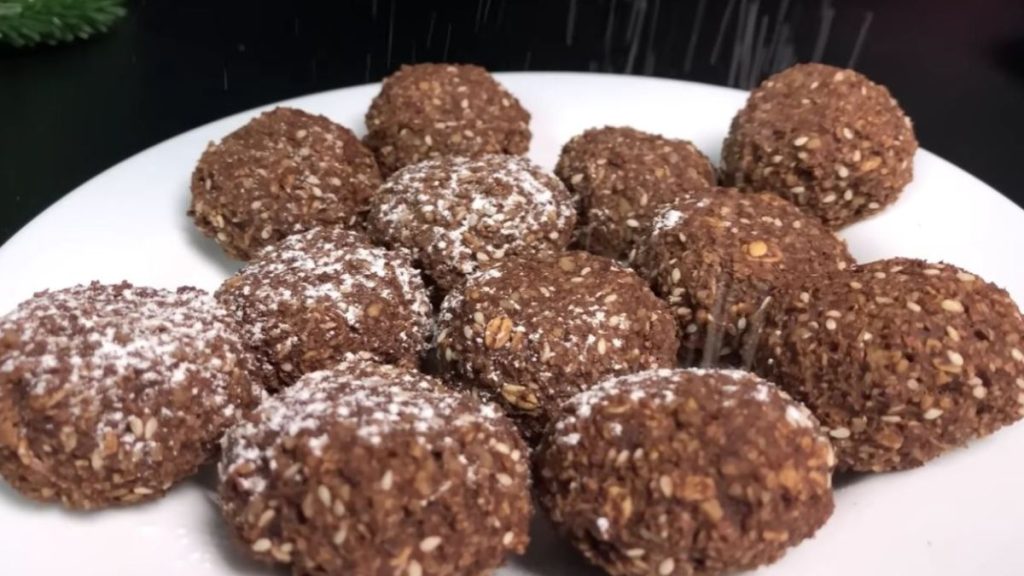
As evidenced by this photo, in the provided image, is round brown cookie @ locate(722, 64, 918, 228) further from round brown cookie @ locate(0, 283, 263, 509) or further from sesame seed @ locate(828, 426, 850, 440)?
round brown cookie @ locate(0, 283, 263, 509)

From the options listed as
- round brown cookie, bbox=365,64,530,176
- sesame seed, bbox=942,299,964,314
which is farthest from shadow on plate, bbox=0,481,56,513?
sesame seed, bbox=942,299,964,314

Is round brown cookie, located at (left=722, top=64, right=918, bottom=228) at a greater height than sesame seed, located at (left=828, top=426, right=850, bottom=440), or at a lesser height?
greater

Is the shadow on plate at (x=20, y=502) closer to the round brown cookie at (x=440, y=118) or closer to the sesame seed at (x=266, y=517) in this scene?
the sesame seed at (x=266, y=517)

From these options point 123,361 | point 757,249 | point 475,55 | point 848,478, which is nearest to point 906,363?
point 848,478

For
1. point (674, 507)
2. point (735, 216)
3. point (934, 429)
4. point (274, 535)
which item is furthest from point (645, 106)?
point (274, 535)

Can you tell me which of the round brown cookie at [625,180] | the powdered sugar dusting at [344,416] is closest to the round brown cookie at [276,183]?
the round brown cookie at [625,180]
